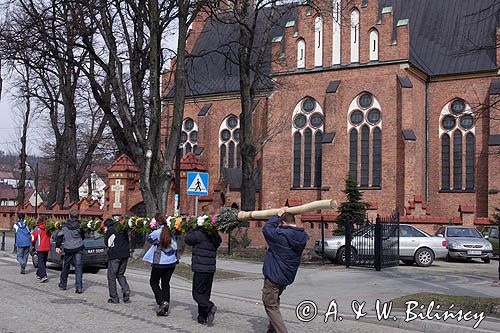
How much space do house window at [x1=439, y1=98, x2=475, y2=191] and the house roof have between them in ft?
7.44

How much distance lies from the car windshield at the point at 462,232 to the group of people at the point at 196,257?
15.6 m

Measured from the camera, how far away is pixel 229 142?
43.0 m

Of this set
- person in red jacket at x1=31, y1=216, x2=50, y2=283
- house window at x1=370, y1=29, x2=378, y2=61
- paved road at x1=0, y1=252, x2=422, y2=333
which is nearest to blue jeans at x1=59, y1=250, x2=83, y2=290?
paved road at x1=0, y1=252, x2=422, y2=333

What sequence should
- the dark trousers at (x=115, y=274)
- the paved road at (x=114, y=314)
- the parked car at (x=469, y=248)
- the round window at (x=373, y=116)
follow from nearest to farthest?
the paved road at (x=114, y=314), the dark trousers at (x=115, y=274), the parked car at (x=469, y=248), the round window at (x=373, y=116)

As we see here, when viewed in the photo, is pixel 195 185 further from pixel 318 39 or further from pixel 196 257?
pixel 318 39

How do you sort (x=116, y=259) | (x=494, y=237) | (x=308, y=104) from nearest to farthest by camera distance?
(x=116, y=259), (x=494, y=237), (x=308, y=104)

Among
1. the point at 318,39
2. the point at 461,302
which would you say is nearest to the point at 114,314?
the point at 461,302

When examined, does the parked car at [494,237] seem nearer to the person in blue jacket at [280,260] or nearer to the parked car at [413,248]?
the parked car at [413,248]

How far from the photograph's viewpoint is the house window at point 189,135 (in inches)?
1775

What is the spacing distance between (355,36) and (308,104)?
491 centimetres

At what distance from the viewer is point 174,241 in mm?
11250

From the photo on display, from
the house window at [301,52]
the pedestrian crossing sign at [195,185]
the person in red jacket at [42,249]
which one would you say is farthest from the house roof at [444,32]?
the person in red jacket at [42,249]

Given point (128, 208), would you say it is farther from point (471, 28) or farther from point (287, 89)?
point (471, 28)

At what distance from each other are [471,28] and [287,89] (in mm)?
11554
